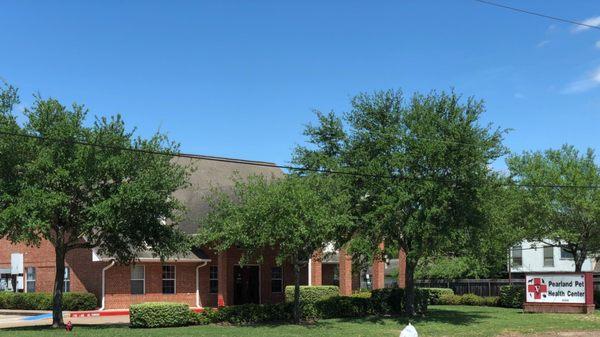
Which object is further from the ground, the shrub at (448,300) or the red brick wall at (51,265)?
the red brick wall at (51,265)

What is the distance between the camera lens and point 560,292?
30.9 meters

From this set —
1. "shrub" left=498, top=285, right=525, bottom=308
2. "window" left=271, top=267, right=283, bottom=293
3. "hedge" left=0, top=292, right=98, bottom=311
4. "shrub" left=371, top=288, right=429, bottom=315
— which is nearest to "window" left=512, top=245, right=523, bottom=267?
"shrub" left=498, top=285, right=525, bottom=308

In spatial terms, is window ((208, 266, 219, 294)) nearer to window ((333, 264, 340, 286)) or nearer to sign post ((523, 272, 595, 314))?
window ((333, 264, 340, 286))

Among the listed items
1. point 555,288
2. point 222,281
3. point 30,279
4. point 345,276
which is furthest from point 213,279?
point 555,288

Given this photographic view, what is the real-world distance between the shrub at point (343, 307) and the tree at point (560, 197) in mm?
12127

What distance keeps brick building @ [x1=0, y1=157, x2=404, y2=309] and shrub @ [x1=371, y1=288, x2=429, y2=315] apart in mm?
2299

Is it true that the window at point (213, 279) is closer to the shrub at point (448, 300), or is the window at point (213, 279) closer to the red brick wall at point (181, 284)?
the red brick wall at point (181, 284)

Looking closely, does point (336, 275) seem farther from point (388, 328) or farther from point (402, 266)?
point (388, 328)

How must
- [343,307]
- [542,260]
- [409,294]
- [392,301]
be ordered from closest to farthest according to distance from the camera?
1. [343,307]
2. [409,294]
3. [392,301]
4. [542,260]

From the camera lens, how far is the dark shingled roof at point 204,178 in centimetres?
3497

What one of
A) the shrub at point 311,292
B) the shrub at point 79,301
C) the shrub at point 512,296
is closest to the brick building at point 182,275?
the shrub at point 79,301

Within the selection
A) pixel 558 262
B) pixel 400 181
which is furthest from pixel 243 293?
pixel 558 262

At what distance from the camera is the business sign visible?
30.4 metres

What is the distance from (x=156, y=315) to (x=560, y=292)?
62.3 ft
